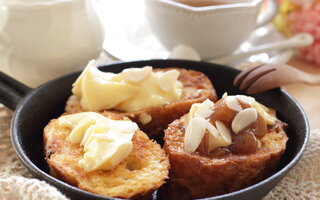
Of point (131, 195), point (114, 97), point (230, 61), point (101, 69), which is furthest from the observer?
point (230, 61)

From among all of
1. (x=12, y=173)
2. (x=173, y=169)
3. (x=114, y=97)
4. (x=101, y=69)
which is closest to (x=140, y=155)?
(x=173, y=169)

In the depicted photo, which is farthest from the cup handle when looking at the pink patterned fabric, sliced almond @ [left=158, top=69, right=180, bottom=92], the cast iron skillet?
sliced almond @ [left=158, top=69, right=180, bottom=92]

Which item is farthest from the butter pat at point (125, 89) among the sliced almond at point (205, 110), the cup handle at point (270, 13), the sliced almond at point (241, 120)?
the cup handle at point (270, 13)

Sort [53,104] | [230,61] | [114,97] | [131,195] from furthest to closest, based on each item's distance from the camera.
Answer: [230,61] → [53,104] → [114,97] → [131,195]

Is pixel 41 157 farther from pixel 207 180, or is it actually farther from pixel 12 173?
pixel 207 180

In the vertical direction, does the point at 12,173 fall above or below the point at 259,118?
below

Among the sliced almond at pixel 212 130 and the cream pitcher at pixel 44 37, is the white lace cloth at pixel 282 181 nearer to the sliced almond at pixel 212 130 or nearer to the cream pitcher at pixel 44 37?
the sliced almond at pixel 212 130

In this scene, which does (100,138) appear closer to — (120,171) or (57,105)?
(120,171)
